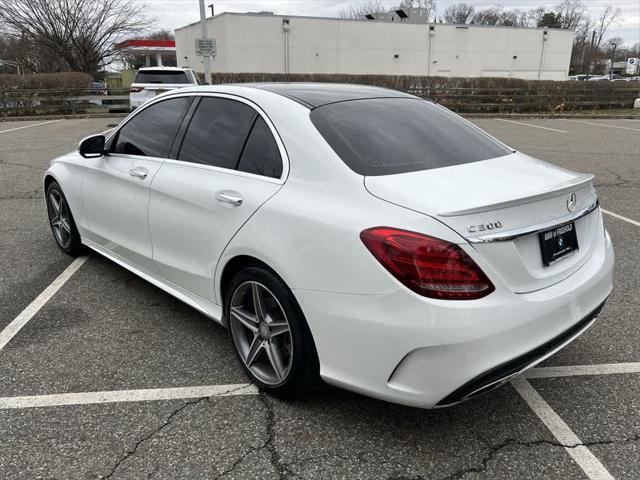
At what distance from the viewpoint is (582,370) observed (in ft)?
9.99

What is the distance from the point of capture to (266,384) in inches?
109

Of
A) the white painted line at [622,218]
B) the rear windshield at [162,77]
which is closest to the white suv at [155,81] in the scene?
the rear windshield at [162,77]

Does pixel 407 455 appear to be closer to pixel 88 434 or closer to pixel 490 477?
pixel 490 477

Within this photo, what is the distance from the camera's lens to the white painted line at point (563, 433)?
89.4 inches

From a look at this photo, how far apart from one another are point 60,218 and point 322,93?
311cm

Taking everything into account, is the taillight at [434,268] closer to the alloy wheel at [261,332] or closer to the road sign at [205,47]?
the alloy wheel at [261,332]

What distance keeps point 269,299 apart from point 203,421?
0.69m

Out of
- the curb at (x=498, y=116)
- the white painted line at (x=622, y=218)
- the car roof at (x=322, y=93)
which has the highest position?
the car roof at (x=322, y=93)

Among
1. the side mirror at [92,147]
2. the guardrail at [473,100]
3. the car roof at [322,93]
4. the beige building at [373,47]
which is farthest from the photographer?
the beige building at [373,47]

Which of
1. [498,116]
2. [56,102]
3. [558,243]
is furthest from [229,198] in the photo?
[498,116]

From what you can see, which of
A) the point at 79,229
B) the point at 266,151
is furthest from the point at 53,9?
the point at 266,151

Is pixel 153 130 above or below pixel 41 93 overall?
above

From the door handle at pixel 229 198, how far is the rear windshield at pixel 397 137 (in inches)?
21.8

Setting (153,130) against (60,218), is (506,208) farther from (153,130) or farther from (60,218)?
(60,218)
